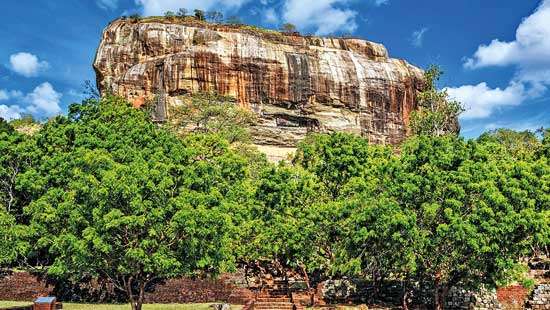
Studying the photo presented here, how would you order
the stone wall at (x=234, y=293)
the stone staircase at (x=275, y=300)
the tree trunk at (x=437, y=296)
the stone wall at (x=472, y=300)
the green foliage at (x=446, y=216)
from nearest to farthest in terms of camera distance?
1. the green foliage at (x=446, y=216)
2. the tree trunk at (x=437, y=296)
3. the stone wall at (x=472, y=300)
4. the stone staircase at (x=275, y=300)
5. the stone wall at (x=234, y=293)

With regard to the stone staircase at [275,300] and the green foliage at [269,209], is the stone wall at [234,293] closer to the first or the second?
the stone staircase at [275,300]

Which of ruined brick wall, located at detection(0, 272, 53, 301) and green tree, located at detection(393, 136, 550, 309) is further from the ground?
green tree, located at detection(393, 136, 550, 309)

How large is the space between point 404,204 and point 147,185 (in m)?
9.53

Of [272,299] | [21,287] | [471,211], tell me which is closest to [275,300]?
[272,299]

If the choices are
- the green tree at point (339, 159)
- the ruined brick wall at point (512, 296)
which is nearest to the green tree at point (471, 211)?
the ruined brick wall at point (512, 296)

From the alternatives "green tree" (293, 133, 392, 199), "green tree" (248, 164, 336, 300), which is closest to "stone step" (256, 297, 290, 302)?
"green tree" (248, 164, 336, 300)

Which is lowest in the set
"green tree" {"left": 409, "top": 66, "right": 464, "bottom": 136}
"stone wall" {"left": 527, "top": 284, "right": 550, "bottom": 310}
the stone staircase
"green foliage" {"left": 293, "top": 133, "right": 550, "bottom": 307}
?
"stone wall" {"left": 527, "top": 284, "right": 550, "bottom": 310}

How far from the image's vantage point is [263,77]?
181 ft

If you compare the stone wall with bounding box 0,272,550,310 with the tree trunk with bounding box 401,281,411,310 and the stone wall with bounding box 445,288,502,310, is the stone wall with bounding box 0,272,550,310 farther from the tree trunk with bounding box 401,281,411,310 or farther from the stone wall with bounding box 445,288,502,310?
the tree trunk with bounding box 401,281,411,310

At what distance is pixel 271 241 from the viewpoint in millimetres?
20891

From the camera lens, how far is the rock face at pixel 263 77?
53.2m

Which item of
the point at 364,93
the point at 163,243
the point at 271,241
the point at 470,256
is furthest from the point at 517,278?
the point at 364,93

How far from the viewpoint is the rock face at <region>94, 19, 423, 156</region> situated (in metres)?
53.2

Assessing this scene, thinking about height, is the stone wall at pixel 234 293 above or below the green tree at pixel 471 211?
below
